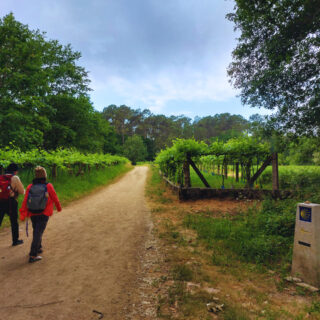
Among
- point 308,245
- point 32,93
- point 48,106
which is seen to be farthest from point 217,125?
point 308,245

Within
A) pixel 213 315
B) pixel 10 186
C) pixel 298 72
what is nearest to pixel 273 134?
pixel 298 72

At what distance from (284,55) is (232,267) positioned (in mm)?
9745

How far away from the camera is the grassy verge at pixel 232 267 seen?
263 centimetres

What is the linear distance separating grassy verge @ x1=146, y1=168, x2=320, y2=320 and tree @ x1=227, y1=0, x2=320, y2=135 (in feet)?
18.0

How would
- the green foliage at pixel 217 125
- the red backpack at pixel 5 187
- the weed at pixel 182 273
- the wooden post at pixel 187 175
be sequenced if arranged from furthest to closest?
1. the green foliage at pixel 217 125
2. the wooden post at pixel 187 175
3. the red backpack at pixel 5 187
4. the weed at pixel 182 273

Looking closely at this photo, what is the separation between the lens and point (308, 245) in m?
3.27

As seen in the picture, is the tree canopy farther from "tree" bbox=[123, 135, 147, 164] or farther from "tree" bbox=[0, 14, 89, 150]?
"tree" bbox=[123, 135, 147, 164]

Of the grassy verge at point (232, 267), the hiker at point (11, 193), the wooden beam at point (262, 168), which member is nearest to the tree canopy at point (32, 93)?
the hiker at point (11, 193)

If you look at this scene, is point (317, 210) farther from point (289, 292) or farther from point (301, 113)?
point (301, 113)

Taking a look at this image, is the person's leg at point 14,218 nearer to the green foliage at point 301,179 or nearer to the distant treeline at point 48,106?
the distant treeline at point 48,106

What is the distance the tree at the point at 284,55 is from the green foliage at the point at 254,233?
544 cm

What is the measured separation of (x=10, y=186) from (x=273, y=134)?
11169 mm

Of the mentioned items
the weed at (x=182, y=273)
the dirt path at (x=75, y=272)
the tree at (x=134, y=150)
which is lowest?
the dirt path at (x=75, y=272)

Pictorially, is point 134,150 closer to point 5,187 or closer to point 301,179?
point 301,179
